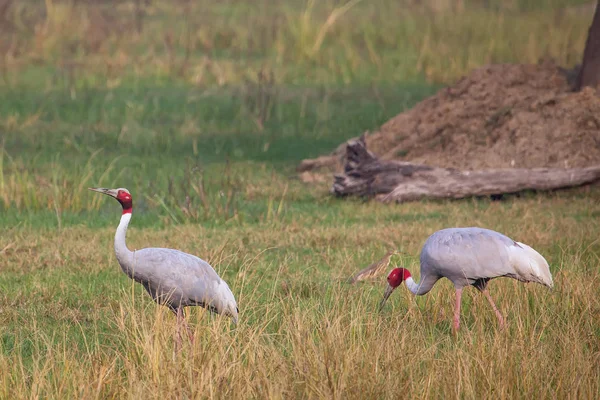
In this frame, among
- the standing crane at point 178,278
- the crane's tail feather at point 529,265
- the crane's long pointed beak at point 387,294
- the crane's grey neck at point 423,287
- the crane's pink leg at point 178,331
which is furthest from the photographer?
the crane's long pointed beak at point 387,294

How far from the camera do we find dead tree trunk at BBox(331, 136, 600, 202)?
38.7 feet

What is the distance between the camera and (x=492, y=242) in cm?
683

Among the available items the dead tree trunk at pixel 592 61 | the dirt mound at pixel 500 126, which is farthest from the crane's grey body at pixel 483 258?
the dead tree trunk at pixel 592 61

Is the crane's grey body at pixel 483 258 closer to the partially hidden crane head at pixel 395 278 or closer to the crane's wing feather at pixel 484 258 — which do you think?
the crane's wing feather at pixel 484 258

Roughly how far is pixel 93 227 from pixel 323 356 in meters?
5.22

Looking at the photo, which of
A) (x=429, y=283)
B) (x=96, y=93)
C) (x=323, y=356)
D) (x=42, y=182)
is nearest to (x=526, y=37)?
(x=96, y=93)

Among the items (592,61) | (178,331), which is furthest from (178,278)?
(592,61)

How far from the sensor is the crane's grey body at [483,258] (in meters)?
6.76

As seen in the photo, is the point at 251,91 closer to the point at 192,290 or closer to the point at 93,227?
the point at 93,227

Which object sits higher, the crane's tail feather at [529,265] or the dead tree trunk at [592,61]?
the dead tree trunk at [592,61]

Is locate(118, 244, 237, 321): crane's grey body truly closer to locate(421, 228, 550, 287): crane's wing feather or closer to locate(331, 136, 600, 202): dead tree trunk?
locate(421, 228, 550, 287): crane's wing feather

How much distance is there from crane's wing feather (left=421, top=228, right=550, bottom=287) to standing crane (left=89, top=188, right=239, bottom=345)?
1.35m

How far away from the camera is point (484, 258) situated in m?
6.78

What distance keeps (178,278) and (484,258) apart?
1.87 metres
